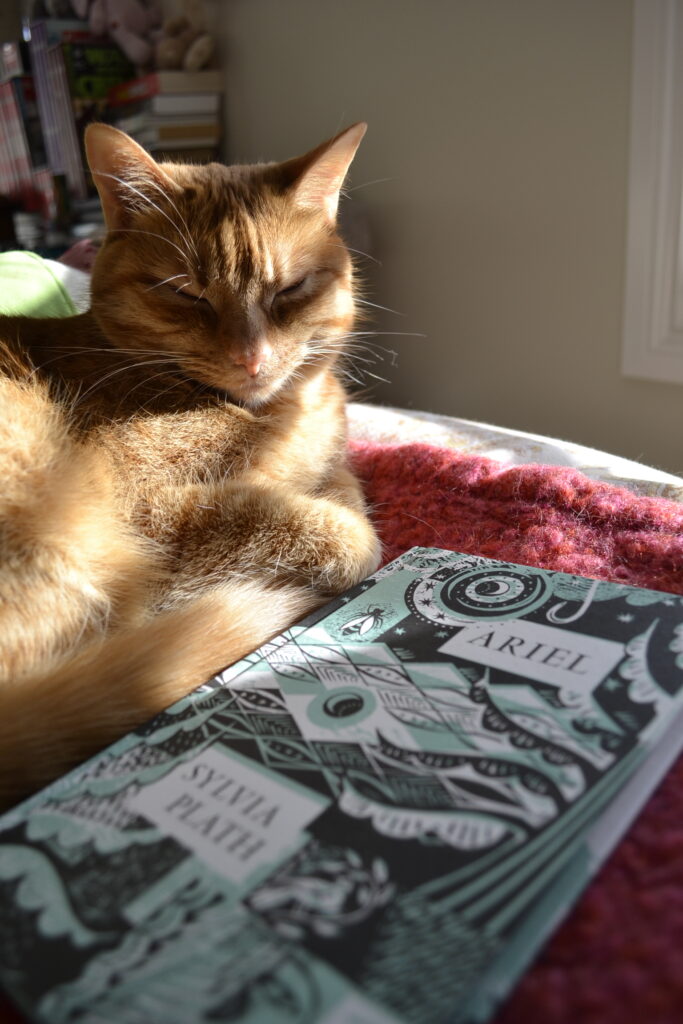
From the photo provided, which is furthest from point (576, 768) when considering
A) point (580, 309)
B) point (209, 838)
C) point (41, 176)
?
point (41, 176)

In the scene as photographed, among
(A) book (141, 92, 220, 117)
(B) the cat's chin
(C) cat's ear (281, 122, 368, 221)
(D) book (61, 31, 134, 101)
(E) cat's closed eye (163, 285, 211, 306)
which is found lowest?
(B) the cat's chin

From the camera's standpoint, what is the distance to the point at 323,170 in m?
1.13

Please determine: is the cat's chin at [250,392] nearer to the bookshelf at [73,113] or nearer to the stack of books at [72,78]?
the bookshelf at [73,113]

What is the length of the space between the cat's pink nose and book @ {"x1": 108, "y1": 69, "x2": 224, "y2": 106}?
71.2 inches

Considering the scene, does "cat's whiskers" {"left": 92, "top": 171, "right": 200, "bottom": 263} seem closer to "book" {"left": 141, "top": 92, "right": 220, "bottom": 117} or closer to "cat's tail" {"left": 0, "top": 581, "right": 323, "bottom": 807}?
"cat's tail" {"left": 0, "top": 581, "right": 323, "bottom": 807}

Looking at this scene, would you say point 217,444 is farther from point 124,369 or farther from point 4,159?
point 4,159

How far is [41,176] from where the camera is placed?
285cm

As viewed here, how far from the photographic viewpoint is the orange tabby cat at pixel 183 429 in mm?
808


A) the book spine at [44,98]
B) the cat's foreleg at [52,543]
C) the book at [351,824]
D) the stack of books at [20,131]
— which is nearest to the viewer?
the book at [351,824]

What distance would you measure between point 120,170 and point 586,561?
0.81 metres

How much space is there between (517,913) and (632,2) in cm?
175

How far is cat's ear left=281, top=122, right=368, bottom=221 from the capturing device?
1.09m

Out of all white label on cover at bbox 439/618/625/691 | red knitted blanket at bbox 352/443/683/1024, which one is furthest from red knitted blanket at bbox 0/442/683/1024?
white label on cover at bbox 439/618/625/691

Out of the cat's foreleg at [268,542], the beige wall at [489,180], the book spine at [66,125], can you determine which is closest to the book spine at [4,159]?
the book spine at [66,125]
